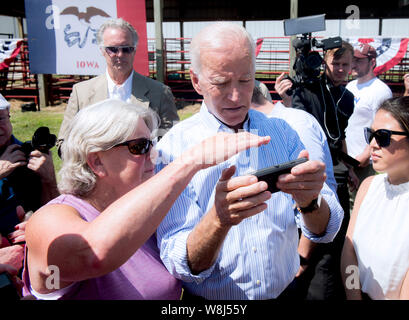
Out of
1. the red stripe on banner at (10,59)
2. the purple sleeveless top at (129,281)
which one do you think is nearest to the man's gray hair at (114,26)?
the purple sleeveless top at (129,281)

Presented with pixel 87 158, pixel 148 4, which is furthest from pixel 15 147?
pixel 148 4

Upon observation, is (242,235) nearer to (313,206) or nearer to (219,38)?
(313,206)

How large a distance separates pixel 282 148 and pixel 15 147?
1.62 metres

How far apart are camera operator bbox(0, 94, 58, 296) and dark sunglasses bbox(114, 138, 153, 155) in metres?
0.98

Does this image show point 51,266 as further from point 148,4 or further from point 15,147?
point 148,4

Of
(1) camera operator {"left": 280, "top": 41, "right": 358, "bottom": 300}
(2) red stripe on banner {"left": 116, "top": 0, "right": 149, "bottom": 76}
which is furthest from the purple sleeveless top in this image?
(2) red stripe on banner {"left": 116, "top": 0, "right": 149, "bottom": 76}

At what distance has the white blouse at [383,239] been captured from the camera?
5.33ft

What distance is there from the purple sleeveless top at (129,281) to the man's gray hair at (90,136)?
0.24 ft

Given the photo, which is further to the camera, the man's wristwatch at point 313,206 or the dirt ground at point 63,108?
the dirt ground at point 63,108

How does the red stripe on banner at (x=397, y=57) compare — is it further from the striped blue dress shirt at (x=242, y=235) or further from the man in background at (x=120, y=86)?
the striped blue dress shirt at (x=242, y=235)

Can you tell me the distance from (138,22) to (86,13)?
144cm

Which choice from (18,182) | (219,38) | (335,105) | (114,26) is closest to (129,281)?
(219,38)

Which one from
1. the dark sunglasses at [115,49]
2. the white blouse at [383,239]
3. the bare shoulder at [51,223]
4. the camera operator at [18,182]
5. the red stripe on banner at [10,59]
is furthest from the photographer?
the red stripe on banner at [10,59]

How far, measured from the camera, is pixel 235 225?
55.2 inches
